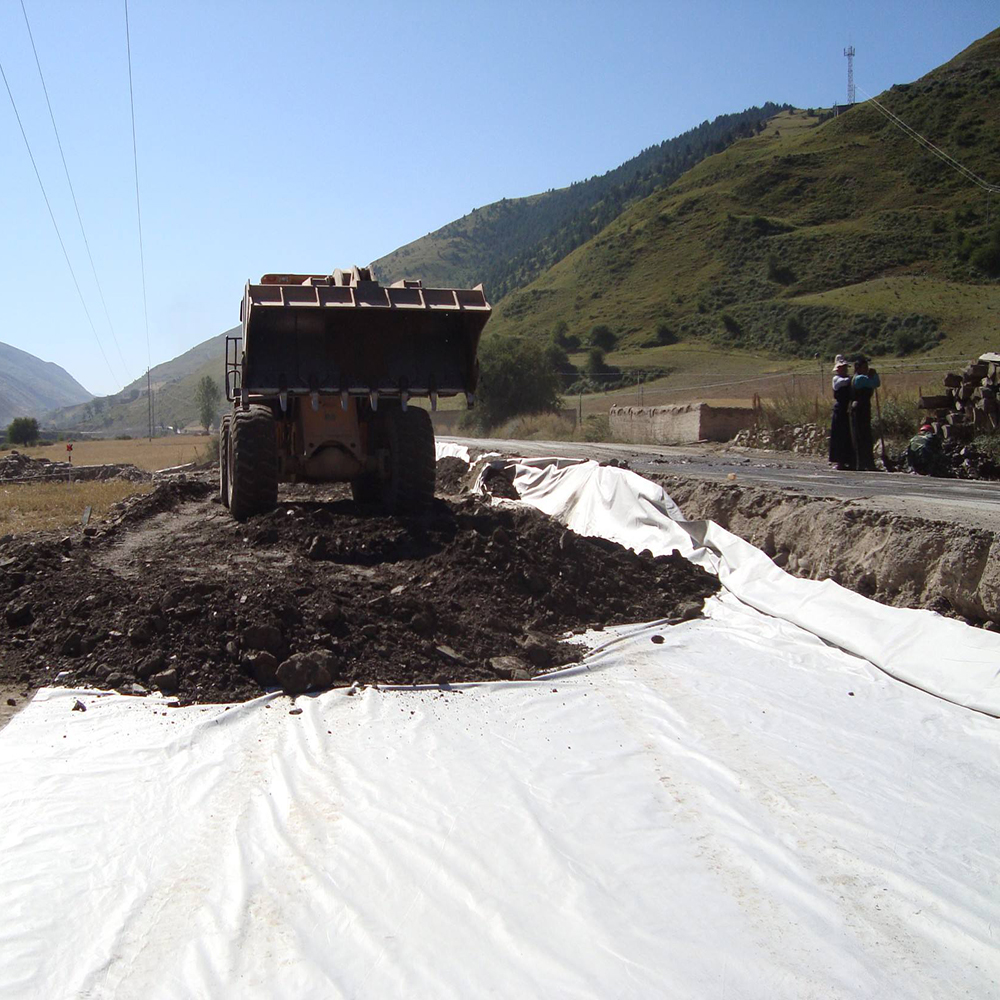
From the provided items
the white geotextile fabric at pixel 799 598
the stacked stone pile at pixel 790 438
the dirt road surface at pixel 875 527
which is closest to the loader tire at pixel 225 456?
the white geotextile fabric at pixel 799 598

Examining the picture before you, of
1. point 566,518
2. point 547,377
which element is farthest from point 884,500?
point 547,377

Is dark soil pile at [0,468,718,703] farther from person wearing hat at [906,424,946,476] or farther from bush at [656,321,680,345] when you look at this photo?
bush at [656,321,680,345]

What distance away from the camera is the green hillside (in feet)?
183

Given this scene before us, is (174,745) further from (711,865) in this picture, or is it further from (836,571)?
(836,571)

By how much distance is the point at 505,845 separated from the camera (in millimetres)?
3627

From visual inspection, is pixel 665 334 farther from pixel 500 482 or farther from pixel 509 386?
pixel 500 482

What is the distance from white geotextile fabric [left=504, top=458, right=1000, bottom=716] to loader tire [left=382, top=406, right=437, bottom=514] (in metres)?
1.94

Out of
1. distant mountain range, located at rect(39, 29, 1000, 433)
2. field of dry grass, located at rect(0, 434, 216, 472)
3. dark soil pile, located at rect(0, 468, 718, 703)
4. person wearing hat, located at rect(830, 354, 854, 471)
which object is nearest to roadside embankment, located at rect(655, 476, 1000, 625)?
dark soil pile, located at rect(0, 468, 718, 703)

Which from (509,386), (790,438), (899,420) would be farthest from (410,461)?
(509,386)

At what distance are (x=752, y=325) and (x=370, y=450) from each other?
56.3m

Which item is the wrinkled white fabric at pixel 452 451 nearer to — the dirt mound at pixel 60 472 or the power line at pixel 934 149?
the dirt mound at pixel 60 472

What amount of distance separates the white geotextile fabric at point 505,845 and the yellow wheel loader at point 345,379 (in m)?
5.73

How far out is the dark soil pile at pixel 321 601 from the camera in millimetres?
5770

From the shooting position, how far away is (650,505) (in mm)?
10203
